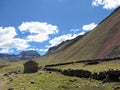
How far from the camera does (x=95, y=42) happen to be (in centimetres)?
17088

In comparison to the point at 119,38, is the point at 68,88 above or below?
below

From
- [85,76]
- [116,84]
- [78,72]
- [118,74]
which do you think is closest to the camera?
[116,84]

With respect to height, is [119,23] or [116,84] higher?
[119,23]

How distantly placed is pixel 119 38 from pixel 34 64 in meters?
51.2

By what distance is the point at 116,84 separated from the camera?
41.2 m

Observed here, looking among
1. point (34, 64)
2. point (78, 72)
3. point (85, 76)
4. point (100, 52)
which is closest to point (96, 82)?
point (85, 76)

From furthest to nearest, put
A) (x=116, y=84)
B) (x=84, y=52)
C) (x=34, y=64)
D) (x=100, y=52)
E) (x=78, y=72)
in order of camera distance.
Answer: (x=84, y=52) < (x=100, y=52) < (x=34, y=64) < (x=78, y=72) < (x=116, y=84)

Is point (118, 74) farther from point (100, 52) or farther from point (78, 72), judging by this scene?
point (100, 52)

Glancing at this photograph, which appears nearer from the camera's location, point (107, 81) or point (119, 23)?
point (107, 81)

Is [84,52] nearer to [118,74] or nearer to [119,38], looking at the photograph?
[119,38]

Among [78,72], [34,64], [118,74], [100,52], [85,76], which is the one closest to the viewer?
[118,74]

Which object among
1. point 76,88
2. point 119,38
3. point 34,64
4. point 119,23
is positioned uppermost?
point 119,23

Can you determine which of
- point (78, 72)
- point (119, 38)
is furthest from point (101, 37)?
point (78, 72)

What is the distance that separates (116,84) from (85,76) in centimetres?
1414
